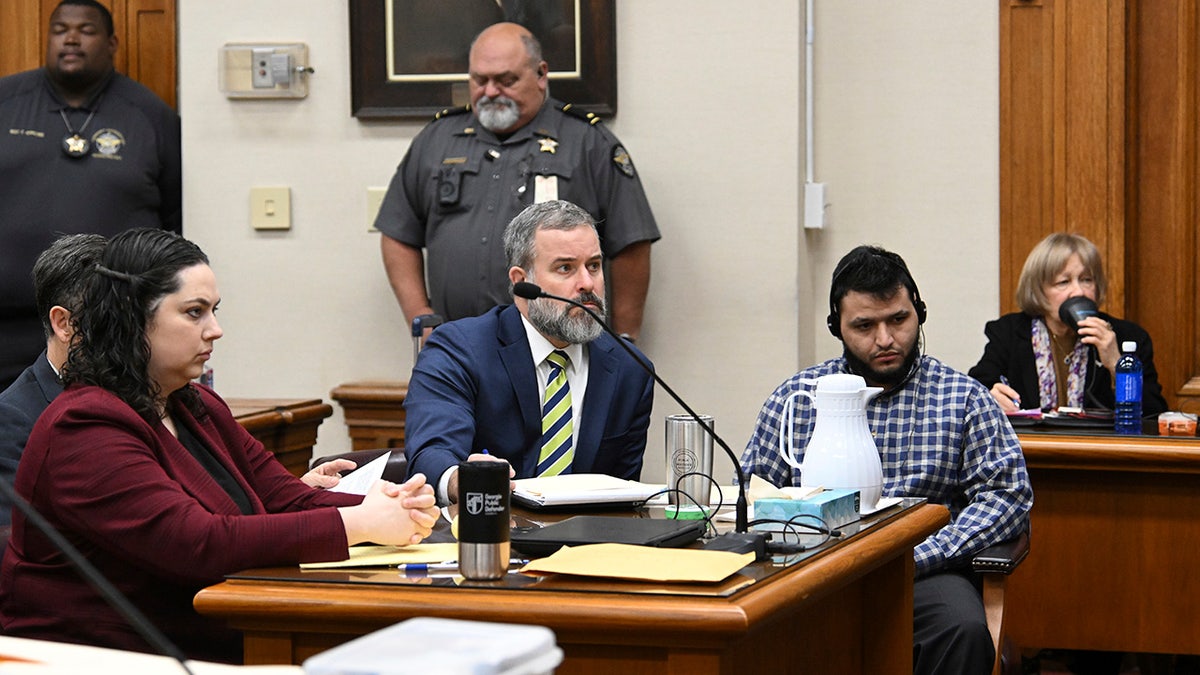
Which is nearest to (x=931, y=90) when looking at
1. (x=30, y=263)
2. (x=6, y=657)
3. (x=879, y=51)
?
(x=879, y=51)

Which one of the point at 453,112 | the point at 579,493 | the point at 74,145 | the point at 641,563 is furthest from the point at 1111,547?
the point at 74,145

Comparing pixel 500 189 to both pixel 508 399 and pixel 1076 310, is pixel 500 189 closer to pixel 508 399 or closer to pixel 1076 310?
pixel 508 399

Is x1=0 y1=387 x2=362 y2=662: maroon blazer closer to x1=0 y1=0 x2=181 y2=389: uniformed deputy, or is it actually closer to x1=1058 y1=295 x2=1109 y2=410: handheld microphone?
x1=0 y1=0 x2=181 y2=389: uniformed deputy

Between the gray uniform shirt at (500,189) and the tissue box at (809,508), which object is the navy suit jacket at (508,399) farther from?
the gray uniform shirt at (500,189)

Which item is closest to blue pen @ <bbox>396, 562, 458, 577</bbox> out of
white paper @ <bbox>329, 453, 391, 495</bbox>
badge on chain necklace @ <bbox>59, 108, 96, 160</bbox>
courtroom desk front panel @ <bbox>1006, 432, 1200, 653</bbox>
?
white paper @ <bbox>329, 453, 391, 495</bbox>

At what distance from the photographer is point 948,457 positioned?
3.07 metres

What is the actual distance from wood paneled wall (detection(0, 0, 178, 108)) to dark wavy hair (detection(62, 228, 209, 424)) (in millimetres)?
3159

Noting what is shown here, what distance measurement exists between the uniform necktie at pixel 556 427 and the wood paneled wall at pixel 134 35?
105 inches

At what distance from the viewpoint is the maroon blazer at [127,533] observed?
203cm

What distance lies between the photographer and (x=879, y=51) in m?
5.12

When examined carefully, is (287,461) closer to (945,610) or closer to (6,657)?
(945,610)

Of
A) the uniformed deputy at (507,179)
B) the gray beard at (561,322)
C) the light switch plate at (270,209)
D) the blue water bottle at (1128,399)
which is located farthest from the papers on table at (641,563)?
the light switch plate at (270,209)

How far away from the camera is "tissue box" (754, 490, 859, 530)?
2.24 meters

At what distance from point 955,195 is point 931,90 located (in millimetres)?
362
